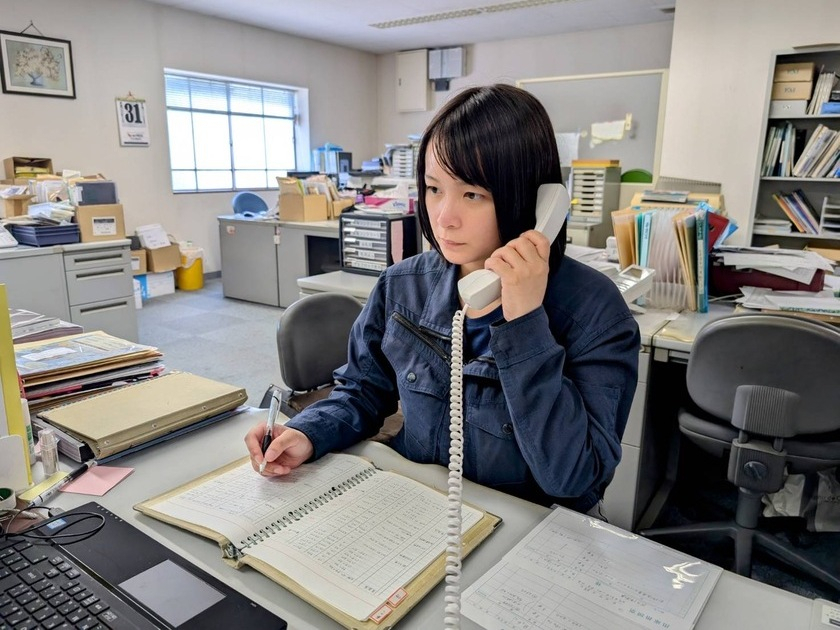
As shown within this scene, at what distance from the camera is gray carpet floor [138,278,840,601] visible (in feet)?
6.40

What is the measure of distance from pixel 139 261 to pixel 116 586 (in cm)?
553

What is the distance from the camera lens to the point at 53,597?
0.66m

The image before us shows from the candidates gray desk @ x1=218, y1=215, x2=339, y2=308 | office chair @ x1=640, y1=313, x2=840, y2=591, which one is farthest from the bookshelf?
gray desk @ x1=218, y1=215, x2=339, y2=308

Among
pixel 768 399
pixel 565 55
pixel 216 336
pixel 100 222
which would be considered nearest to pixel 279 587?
pixel 768 399

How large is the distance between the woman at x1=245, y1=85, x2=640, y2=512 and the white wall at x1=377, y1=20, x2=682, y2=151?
546 centimetres

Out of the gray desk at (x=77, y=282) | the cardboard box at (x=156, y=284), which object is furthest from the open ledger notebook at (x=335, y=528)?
the cardboard box at (x=156, y=284)

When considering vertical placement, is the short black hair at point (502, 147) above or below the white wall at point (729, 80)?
below

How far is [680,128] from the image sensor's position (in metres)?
4.70

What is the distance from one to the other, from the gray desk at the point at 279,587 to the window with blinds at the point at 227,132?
5792mm

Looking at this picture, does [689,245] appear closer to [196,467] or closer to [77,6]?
[196,467]

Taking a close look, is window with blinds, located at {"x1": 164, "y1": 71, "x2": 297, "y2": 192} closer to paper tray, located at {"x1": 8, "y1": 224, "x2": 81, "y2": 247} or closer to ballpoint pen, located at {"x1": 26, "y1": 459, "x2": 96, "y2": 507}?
paper tray, located at {"x1": 8, "y1": 224, "x2": 81, "y2": 247}

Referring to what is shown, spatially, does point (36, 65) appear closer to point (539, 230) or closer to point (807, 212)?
point (539, 230)

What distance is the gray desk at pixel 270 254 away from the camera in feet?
16.4

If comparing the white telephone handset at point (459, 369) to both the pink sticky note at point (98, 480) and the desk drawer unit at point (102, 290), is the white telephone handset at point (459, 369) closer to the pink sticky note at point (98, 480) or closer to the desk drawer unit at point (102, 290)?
the pink sticky note at point (98, 480)
